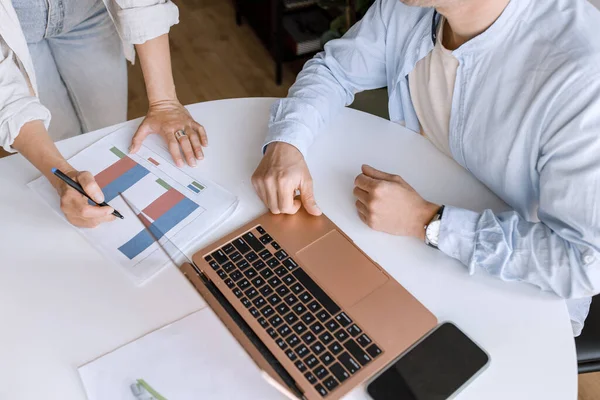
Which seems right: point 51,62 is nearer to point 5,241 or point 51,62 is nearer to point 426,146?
point 5,241

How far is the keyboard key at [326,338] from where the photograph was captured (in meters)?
0.73

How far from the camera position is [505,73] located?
86 centimetres

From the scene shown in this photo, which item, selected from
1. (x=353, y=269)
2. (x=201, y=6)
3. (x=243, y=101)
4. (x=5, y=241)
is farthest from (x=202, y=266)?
(x=201, y=6)

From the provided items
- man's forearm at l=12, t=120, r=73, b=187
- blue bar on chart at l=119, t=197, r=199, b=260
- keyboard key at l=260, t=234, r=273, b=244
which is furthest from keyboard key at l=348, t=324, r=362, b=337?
man's forearm at l=12, t=120, r=73, b=187

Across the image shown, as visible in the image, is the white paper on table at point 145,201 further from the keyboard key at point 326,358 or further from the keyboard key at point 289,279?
the keyboard key at point 326,358

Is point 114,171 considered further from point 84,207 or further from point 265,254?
point 265,254

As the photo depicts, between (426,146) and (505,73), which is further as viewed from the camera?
(426,146)

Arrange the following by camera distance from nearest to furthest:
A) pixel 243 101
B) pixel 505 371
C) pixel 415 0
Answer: pixel 505 371, pixel 415 0, pixel 243 101

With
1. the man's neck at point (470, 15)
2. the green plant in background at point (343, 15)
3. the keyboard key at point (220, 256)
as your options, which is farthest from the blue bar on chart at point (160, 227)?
the green plant in background at point (343, 15)

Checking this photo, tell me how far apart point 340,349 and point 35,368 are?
0.43 metres

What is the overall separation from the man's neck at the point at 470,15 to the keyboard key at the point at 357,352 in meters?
0.56

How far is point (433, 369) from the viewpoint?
0.71m

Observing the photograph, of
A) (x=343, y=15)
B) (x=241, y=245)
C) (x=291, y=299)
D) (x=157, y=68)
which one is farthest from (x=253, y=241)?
(x=343, y=15)

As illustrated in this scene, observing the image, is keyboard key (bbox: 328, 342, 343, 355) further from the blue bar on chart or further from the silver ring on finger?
the silver ring on finger
